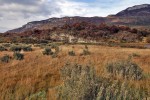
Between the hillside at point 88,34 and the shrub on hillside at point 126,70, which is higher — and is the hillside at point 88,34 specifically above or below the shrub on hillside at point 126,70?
below

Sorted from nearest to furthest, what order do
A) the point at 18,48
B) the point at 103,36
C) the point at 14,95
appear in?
the point at 14,95, the point at 18,48, the point at 103,36

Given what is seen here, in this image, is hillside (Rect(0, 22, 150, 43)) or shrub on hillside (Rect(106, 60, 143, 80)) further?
hillside (Rect(0, 22, 150, 43))

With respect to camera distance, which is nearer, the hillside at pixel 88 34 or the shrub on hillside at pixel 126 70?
the shrub on hillside at pixel 126 70

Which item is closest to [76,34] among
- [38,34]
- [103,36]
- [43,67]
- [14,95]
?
[103,36]

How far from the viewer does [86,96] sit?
20.1ft

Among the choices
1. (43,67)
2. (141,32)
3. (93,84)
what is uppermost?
(93,84)

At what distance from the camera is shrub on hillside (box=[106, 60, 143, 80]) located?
9.89m

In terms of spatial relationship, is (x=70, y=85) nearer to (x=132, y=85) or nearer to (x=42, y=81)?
(x=132, y=85)

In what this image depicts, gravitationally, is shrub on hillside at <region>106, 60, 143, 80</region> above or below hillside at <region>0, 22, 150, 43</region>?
above

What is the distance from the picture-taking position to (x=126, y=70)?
33.3 feet

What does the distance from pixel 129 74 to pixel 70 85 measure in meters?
3.81

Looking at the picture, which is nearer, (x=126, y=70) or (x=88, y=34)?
(x=126, y=70)

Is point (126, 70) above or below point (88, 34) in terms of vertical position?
above

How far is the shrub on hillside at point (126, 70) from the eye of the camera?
989 cm
